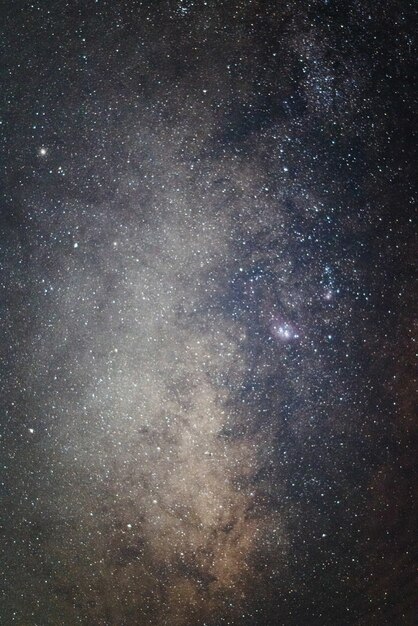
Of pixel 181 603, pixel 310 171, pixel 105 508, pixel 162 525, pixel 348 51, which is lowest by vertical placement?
pixel 181 603

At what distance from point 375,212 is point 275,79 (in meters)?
0.39

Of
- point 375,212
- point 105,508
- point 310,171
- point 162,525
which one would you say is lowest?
point 162,525

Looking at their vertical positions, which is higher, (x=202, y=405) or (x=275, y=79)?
(x=275, y=79)

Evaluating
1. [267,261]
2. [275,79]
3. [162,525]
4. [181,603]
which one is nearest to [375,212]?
[267,261]

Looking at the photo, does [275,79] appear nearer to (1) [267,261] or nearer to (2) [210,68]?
(2) [210,68]

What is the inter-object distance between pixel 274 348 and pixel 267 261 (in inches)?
8.0

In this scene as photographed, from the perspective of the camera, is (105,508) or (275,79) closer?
(275,79)

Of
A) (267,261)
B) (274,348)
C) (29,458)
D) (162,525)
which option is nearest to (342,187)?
(267,261)

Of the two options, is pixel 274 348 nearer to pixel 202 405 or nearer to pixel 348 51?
pixel 202 405

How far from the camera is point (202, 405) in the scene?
119 centimetres

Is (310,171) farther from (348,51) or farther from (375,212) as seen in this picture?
(348,51)

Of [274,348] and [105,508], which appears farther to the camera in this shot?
[105,508]

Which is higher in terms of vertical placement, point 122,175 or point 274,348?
point 122,175

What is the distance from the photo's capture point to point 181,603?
4.19ft
